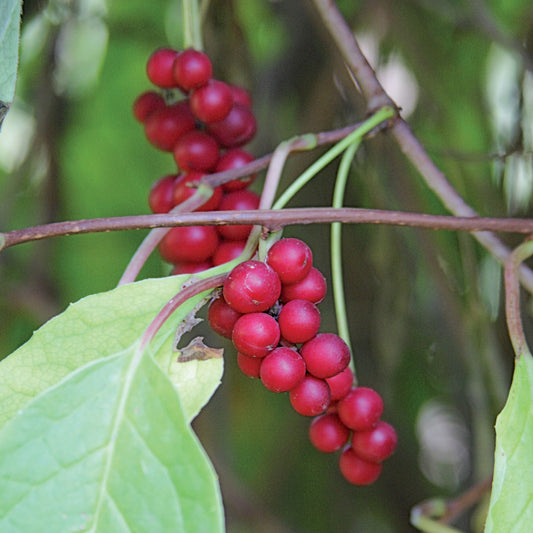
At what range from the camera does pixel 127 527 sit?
439 mm

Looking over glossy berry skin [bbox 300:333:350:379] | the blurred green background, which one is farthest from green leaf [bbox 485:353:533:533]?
the blurred green background

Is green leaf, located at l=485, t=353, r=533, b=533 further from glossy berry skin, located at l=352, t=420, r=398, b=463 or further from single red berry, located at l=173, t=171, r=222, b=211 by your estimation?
single red berry, located at l=173, t=171, r=222, b=211

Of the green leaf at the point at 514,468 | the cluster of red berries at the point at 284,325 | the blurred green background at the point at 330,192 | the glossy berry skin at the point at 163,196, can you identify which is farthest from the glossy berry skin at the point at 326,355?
the blurred green background at the point at 330,192

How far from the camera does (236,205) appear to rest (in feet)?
2.15

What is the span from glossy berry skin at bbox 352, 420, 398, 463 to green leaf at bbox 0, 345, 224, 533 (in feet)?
0.75

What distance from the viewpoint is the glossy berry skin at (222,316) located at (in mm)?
539

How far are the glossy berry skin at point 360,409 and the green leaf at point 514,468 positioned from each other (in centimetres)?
12

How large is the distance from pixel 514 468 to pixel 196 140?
14.5 inches

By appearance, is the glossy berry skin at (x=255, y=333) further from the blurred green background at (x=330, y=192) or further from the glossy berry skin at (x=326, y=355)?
the blurred green background at (x=330, y=192)

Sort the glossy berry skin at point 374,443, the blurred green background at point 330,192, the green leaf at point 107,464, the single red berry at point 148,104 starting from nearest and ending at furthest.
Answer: the green leaf at point 107,464 < the glossy berry skin at point 374,443 < the single red berry at point 148,104 < the blurred green background at point 330,192

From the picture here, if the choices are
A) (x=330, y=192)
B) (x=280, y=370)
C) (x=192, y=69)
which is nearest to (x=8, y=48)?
(x=192, y=69)

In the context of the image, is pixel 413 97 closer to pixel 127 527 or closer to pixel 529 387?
pixel 529 387

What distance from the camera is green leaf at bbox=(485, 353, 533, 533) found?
499 mm

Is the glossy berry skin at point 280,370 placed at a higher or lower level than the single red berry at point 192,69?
lower
